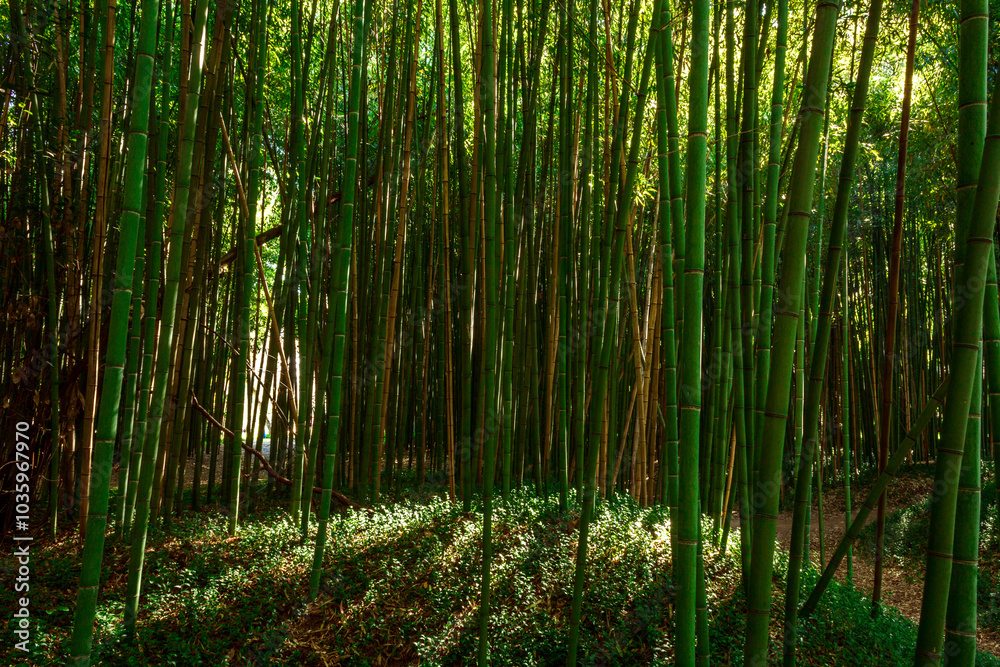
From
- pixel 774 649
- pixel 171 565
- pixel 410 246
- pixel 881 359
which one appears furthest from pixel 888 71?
pixel 171 565

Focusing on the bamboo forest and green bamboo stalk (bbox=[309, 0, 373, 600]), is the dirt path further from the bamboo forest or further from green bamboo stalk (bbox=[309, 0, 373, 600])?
green bamboo stalk (bbox=[309, 0, 373, 600])

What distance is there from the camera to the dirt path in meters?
3.88

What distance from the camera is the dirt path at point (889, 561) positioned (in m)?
3.88

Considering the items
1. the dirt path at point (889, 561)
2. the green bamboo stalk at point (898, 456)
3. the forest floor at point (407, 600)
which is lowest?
the dirt path at point (889, 561)

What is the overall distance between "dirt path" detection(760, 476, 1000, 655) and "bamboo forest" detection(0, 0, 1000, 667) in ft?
0.25

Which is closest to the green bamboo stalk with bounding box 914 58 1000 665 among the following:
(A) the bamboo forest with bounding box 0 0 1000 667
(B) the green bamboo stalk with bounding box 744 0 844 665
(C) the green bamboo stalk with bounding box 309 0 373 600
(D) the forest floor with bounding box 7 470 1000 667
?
(A) the bamboo forest with bounding box 0 0 1000 667

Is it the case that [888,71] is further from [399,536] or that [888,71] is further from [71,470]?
[71,470]

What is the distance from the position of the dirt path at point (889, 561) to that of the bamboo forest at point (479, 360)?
8 centimetres

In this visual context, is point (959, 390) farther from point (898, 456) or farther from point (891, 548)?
point (891, 548)

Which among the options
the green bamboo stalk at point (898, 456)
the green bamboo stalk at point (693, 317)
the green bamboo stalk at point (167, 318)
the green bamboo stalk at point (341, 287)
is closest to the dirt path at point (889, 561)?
the green bamboo stalk at point (898, 456)

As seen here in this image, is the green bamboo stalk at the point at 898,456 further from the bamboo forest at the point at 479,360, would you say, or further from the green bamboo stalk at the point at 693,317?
the green bamboo stalk at the point at 693,317

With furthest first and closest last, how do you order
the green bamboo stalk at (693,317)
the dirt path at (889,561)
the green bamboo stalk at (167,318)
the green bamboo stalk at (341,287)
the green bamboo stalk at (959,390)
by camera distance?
1. the dirt path at (889,561)
2. the green bamboo stalk at (341,287)
3. the green bamboo stalk at (167,318)
4. the green bamboo stalk at (693,317)
5. the green bamboo stalk at (959,390)

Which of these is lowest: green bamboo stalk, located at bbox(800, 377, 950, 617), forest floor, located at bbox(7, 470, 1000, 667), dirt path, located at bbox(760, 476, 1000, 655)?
dirt path, located at bbox(760, 476, 1000, 655)

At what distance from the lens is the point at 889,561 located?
15.5ft
